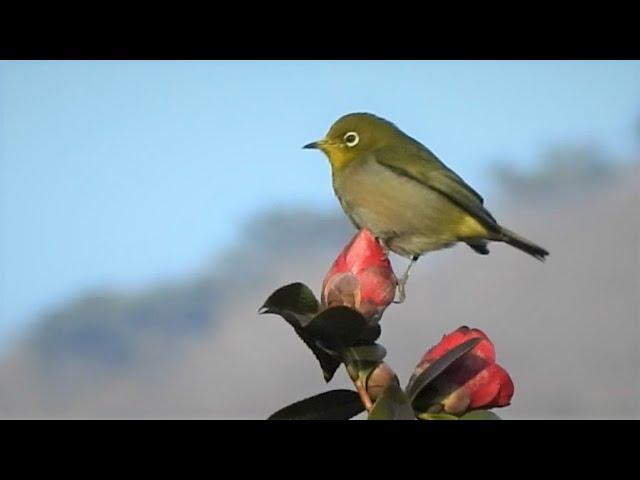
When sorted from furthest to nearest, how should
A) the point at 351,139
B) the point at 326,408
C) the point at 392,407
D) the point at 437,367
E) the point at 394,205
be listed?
the point at 351,139
the point at 394,205
the point at 326,408
the point at 437,367
the point at 392,407

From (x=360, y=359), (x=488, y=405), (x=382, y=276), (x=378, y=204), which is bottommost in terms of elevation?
(x=488, y=405)

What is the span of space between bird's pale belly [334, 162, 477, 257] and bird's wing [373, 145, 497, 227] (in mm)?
28

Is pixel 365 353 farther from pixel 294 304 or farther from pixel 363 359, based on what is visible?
pixel 294 304

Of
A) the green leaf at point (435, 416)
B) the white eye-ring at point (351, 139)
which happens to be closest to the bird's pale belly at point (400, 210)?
the white eye-ring at point (351, 139)

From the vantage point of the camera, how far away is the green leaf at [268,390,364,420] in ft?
6.43

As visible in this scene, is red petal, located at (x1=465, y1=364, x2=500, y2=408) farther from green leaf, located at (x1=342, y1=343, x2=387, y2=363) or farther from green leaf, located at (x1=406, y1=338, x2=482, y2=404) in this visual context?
green leaf, located at (x1=342, y1=343, x2=387, y2=363)

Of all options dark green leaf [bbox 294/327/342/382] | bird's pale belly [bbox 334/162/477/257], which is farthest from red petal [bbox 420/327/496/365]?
bird's pale belly [bbox 334/162/477/257]

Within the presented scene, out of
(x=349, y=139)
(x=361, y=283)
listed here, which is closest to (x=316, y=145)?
(x=349, y=139)

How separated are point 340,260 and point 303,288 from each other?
12 cm

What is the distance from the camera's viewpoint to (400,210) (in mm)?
Result: 3895

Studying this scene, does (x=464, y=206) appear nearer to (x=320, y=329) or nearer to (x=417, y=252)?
(x=417, y=252)

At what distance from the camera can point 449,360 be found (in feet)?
6.08

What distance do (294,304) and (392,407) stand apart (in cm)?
33
